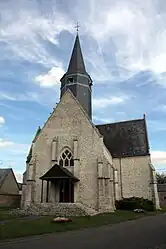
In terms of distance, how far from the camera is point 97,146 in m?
23.9

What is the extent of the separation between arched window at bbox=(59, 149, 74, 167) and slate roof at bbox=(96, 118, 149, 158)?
7.02 meters

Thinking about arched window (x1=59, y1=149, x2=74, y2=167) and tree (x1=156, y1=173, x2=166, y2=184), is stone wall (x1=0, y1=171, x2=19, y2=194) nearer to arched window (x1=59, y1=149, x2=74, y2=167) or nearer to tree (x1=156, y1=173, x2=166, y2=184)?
arched window (x1=59, y1=149, x2=74, y2=167)

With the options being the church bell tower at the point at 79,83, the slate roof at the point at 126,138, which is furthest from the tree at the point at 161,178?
the church bell tower at the point at 79,83

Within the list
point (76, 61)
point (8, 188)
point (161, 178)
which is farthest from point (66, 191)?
point (161, 178)

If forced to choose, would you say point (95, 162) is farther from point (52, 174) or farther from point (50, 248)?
point (50, 248)

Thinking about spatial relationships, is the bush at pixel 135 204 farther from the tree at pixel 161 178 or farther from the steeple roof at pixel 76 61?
the tree at pixel 161 178

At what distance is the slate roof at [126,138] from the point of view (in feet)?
95.9

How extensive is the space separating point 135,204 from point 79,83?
49.8 ft

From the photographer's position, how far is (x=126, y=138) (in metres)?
31.1

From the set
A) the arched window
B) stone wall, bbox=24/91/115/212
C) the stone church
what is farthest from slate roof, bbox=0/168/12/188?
the arched window

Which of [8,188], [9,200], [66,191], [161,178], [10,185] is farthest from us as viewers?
[161,178]

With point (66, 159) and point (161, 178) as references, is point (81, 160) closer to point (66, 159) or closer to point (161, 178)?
point (66, 159)

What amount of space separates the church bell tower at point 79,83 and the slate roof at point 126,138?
494cm

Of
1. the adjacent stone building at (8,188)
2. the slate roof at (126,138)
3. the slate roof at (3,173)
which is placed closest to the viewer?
the slate roof at (126,138)
